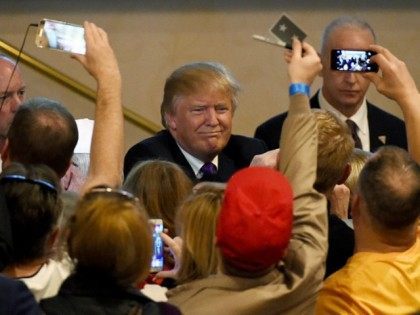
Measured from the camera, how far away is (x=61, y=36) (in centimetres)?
363

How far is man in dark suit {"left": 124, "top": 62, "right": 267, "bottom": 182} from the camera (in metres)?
4.40

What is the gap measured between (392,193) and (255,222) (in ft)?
1.63

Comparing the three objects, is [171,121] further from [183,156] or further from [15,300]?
[15,300]

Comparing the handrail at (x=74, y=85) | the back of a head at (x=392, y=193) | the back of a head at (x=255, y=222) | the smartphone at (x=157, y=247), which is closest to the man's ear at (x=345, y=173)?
the back of a head at (x=392, y=193)

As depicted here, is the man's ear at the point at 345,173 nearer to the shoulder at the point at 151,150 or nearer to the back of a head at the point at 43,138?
the back of a head at the point at 43,138

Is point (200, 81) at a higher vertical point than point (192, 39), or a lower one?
higher

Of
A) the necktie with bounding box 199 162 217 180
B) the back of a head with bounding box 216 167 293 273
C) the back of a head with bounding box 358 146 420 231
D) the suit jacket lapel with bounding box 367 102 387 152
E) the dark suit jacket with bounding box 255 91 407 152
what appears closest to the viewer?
the back of a head with bounding box 216 167 293 273

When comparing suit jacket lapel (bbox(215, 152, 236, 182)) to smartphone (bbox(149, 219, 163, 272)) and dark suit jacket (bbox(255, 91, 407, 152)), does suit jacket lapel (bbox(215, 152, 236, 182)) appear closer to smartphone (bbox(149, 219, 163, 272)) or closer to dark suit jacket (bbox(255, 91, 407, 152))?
dark suit jacket (bbox(255, 91, 407, 152))

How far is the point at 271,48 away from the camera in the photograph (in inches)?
266

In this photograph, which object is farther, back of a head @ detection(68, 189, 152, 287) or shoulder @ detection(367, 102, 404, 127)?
shoulder @ detection(367, 102, 404, 127)

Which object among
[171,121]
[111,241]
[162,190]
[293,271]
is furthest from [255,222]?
[171,121]

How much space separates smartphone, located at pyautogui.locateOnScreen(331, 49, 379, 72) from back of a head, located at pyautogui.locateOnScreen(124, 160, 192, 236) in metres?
1.01

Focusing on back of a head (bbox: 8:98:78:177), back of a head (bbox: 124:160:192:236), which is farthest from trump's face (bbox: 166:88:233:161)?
back of a head (bbox: 124:160:192:236)

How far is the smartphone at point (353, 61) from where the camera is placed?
14.0ft
